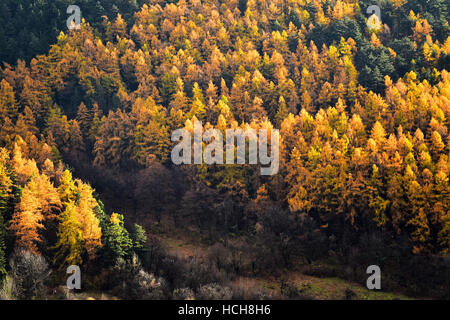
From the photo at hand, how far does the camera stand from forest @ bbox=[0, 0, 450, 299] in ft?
143

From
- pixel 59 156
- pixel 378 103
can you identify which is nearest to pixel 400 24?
pixel 378 103

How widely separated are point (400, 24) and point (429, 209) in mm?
73935

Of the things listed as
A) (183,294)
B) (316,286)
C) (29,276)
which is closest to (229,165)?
(316,286)

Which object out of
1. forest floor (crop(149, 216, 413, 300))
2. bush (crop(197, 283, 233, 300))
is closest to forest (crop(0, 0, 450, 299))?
bush (crop(197, 283, 233, 300))

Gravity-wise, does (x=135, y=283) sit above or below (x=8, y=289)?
below

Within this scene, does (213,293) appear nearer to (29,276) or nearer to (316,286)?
(29,276)

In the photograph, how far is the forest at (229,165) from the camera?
4362 cm

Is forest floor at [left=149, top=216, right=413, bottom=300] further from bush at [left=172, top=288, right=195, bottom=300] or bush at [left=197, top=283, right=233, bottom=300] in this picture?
bush at [left=172, top=288, right=195, bottom=300]

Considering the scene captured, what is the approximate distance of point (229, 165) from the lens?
67.9 meters

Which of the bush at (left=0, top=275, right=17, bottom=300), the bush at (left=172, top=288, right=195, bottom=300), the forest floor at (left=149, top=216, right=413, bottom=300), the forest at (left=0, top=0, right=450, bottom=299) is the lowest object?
the forest floor at (left=149, top=216, right=413, bottom=300)

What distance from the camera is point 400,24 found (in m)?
108

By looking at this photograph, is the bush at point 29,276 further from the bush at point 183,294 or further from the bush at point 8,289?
the bush at point 183,294
